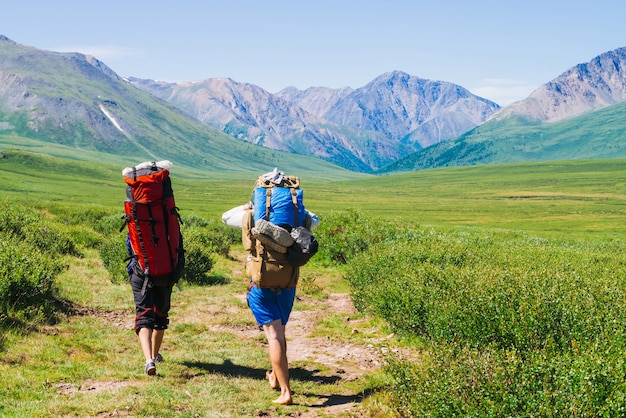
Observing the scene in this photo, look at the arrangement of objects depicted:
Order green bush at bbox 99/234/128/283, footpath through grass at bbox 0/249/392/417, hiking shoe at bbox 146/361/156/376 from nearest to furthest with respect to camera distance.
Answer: footpath through grass at bbox 0/249/392/417, hiking shoe at bbox 146/361/156/376, green bush at bbox 99/234/128/283

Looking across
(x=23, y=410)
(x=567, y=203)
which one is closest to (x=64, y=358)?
(x=23, y=410)

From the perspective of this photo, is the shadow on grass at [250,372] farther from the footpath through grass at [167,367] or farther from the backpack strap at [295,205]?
the backpack strap at [295,205]

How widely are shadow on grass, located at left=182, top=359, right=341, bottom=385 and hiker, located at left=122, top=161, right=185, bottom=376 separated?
96cm

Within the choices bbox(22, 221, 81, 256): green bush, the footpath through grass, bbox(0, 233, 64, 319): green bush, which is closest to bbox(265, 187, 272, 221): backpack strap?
the footpath through grass

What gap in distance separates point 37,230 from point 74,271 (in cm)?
215

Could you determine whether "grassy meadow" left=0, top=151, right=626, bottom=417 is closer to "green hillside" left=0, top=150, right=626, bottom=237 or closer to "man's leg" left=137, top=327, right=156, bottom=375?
"man's leg" left=137, top=327, right=156, bottom=375

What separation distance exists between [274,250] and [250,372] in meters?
2.67

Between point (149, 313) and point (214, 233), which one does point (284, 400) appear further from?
point (214, 233)

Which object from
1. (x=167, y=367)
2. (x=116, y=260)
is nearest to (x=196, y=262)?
(x=116, y=260)

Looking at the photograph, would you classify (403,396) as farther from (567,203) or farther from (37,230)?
(567,203)

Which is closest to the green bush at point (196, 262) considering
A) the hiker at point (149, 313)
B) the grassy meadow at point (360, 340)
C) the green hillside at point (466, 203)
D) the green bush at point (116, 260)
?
the grassy meadow at point (360, 340)

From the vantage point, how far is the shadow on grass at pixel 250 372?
825cm

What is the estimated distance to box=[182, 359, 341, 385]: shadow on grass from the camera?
8245 millimetres

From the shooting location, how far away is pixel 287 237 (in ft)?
21.7
